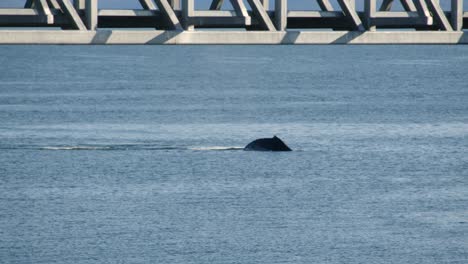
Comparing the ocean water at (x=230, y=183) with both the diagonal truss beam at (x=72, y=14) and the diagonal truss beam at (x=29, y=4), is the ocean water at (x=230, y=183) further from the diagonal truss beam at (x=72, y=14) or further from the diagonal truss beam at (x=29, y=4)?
the diagonal truss beam at (x=29, y=4)

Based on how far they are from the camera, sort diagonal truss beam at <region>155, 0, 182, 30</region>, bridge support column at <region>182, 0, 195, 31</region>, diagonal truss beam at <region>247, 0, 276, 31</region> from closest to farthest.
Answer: diagonal truss beam at <region>155, 0, 182, 30</region>, bridge support column at <region>182, 0, 195, 31</region>, diagonal truss beam at <region>247, 0, 276, 31</region>

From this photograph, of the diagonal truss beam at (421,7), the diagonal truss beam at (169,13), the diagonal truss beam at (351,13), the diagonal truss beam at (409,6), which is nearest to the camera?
the diagonal truss beam at (169,13)

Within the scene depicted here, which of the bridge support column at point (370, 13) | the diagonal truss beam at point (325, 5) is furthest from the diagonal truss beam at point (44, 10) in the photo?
the bridge support column at point (370, 13)

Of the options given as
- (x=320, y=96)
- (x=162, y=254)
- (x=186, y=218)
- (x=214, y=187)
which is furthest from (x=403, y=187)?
(x=320, y=96)

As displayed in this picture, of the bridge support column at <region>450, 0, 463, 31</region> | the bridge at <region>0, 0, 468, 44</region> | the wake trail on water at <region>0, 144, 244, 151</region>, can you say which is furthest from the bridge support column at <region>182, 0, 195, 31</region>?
the wake trail on water at <region>0, 144, 244, 151</region>

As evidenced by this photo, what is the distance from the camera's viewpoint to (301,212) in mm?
19531

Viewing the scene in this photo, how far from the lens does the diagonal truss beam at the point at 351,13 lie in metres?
109

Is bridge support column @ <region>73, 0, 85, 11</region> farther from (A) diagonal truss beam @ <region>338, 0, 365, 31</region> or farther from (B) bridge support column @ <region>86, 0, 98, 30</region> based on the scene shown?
(A) diagonal truss beam @ <region>338, 0, 365, 31</region>

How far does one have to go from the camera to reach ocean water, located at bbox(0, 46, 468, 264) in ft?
54.7

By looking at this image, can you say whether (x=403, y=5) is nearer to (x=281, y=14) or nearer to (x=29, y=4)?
(x=281, y=14)

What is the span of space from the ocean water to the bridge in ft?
158

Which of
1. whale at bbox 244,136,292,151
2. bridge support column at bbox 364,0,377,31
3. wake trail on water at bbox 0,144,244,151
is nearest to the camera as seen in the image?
whale at bbox 244,136,292,151

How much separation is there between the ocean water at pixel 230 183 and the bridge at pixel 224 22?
48.2 metres

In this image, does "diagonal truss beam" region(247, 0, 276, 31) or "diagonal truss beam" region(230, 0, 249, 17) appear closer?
"diagonal truss beam" region(230, 0, 249, 17)
